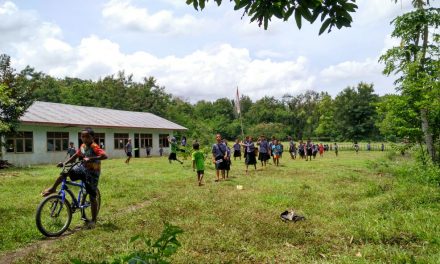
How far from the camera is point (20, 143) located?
27.3 m

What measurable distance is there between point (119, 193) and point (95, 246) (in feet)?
18.1

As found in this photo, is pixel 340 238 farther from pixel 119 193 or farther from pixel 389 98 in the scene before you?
pixel 389 98

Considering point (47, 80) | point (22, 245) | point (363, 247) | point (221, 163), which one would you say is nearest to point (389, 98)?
point (221, 163)

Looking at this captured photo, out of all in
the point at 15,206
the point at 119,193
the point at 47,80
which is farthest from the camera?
the point at 47,80

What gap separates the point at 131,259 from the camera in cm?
232

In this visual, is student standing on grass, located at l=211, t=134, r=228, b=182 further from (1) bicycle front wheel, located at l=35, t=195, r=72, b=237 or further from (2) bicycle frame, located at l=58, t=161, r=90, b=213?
(1) bicycle front wheel, located at l=35, t=195, r=72, b=237

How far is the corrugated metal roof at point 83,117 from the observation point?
94.4ft

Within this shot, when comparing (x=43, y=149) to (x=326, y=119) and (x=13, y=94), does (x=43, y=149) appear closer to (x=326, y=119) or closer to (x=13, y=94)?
(x=13, y=94)

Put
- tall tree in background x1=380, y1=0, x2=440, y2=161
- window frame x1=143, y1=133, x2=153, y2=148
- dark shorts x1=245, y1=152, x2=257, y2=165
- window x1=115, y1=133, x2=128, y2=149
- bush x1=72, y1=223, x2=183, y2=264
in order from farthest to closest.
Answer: window frame x1=143, y1=133, x2=153, y2=148
window x1=115, y1=133, x2=128, y2=149
dark shorts x1=245, y1=152, x2=257, y2=165
tall tree in background x1=380, y1=0, x2=440, y2=161
bush x1=72, y1=223, x2=183, y2=264

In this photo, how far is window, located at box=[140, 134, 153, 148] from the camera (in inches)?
1575

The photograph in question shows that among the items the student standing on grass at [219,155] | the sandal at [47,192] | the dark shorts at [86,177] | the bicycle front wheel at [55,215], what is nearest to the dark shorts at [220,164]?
the student standing on grass at [219,155]

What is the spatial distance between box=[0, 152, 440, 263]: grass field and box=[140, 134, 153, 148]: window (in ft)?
91.6

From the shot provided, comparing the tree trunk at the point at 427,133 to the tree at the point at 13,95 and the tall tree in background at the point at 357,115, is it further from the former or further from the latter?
the tall tree in background at the point at 357,115

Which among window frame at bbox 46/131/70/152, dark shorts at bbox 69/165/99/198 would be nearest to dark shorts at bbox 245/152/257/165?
dark shorts at bbox 69/165/99/198
